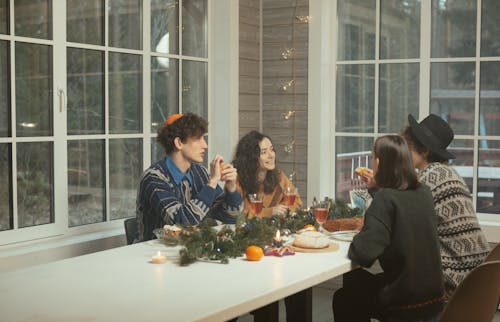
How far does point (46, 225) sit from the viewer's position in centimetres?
382

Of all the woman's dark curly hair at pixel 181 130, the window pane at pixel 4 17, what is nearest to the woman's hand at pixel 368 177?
the woman's dark curly hair at pixel 181 130

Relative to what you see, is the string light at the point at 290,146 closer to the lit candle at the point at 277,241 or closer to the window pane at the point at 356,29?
the window pane at the point at 356,29

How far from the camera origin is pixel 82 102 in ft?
13.2

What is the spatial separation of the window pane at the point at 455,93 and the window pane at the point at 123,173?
1.94m

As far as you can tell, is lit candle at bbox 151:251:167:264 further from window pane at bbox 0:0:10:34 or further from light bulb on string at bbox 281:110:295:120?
light bulb on string at bbox 281:110:295:120

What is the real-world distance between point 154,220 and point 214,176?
13.8 inches

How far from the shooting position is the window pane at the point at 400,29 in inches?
193

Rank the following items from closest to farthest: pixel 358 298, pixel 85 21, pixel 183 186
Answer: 1. pixel 358 298
2. pixel 183 186
3. pixel 85 21

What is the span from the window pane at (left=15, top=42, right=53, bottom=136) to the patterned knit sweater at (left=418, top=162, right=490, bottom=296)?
1.91 m

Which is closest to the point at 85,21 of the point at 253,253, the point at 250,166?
the point at 250,166

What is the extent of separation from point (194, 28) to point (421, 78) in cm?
151

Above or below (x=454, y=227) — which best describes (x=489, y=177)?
above

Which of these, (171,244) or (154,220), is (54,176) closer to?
(154,220)

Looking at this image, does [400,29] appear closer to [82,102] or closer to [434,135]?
[434,135]
